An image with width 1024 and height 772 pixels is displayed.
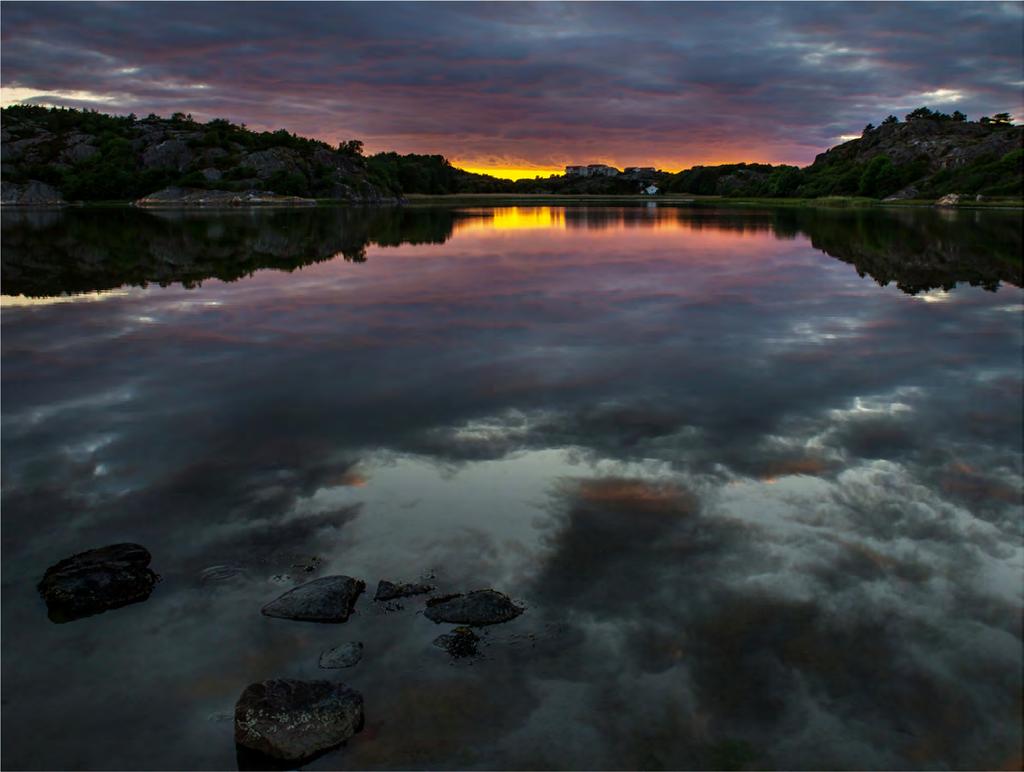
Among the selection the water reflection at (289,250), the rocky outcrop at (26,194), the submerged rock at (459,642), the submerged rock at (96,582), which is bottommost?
the submerged rock at (459,642)

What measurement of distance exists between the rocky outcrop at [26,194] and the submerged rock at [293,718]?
221 m

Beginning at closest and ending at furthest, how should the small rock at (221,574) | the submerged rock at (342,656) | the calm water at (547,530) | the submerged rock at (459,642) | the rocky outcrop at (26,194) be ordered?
the calm water at (547,530), the submerged rock at (342,656), the submerged rock at (459,642), the small rock at (221,574), the rocky outcrop at (26,194)

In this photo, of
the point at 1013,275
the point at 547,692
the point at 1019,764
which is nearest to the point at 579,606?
the point at 547,692

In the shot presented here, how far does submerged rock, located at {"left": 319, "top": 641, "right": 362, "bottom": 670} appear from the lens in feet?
29.7

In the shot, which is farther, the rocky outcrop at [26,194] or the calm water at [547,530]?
the rocky outcrop at [26,194]

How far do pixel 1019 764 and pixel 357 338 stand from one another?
75.9 ft

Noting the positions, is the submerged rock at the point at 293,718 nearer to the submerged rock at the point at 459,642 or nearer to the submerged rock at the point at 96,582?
the submerged rock at the point at 459,642

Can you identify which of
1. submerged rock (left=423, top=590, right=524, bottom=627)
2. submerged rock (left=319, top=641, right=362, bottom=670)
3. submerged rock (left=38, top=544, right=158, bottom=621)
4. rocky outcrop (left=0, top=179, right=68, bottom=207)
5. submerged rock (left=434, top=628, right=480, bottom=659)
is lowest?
submerged rock (left=319, top=641, right=362, bottom=670)

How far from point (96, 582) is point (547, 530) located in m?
6.76

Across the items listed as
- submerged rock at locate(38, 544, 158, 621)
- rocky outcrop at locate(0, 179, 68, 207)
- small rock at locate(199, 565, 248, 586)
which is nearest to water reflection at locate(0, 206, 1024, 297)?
submerged rock at locate(38, 544, 158, 621)

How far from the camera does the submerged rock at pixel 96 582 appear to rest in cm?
1023

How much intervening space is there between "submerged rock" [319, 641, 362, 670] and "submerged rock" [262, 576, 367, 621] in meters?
0.60

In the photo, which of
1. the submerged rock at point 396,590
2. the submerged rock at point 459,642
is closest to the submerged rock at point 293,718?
the submerged rock at point 459,642

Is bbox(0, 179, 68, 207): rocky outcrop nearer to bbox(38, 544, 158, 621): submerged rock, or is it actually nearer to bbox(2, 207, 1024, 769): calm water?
bbox(2, 207, 1024, 769): calm water
